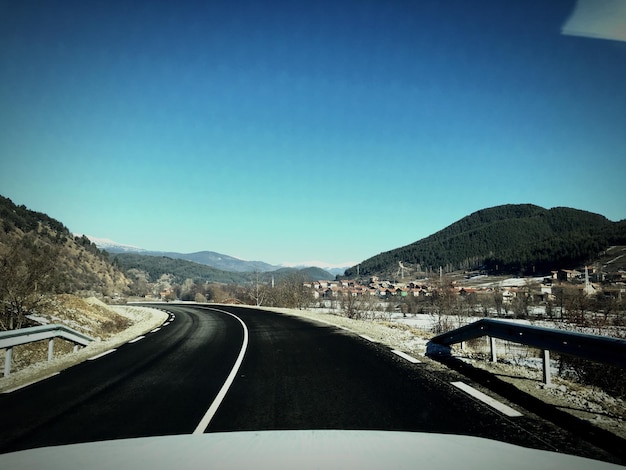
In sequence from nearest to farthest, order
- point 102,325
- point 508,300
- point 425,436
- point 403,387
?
point 425,436, point 403,387, point 102,325, point 508,300

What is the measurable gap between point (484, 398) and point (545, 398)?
0.96 metres

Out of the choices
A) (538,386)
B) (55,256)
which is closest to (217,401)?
(538,386)

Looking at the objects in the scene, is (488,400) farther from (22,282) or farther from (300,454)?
(22,282)

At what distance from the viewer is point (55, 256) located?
16688mm

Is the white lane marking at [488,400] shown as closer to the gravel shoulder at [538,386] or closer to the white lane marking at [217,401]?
the gravel shoulder at [538,386]

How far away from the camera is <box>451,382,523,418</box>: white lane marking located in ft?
15.3

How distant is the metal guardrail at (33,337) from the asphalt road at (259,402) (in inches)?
50.5

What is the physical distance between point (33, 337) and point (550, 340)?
1077 centimetres

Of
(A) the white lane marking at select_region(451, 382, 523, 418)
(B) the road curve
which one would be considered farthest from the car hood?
(A) the white lane marking at select_region(451, 382, 523, 418)

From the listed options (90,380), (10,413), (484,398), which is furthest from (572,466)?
(90,380)

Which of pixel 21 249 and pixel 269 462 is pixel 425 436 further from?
pixel 21 249

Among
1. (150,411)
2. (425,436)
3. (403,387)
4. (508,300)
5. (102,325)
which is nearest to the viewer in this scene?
(425,436)

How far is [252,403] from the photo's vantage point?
5.33 m

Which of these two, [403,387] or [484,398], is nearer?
[484,398]
